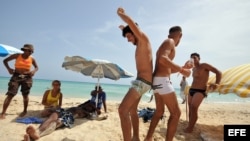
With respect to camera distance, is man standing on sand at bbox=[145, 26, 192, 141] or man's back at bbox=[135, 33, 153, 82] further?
man's back at bbox=[135, 33, 153, 82]

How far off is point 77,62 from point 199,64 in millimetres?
3826

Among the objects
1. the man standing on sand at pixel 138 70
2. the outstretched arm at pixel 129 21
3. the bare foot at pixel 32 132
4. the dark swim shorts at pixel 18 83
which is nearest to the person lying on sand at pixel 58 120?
the bare foot at pixel 32 132

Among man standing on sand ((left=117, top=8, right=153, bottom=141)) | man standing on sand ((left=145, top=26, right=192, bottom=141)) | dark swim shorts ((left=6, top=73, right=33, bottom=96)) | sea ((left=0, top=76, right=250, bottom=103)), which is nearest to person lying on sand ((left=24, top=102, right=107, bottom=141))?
dark swim shorts ((left=6, top=73, right=33, bottom=96))

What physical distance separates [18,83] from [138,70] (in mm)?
4143

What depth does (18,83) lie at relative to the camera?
6492 millimetres

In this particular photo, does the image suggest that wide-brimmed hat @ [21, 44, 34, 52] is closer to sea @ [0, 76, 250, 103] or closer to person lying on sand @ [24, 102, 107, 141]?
person lying on sand @ [24, 102, 107, 141]

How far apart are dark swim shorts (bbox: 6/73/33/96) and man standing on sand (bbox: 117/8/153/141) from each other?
12.8ft

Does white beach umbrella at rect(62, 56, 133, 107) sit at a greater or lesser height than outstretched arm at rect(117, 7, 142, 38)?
lesser

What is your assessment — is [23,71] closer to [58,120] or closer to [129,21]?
[58,120]

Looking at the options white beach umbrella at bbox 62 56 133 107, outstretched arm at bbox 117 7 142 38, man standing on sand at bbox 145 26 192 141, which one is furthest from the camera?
white beach umbrella at bbox 62 56 133 107

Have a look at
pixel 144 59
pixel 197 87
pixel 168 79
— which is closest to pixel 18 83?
pixel 144 59

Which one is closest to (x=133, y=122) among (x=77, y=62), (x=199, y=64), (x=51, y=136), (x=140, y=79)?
(x=140, y=79)

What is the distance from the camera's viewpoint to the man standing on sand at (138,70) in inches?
143

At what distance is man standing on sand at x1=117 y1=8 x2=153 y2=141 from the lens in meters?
3.64
